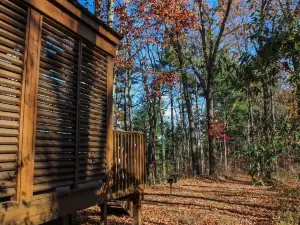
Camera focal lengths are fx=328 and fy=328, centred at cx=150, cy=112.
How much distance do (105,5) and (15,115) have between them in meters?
8.91

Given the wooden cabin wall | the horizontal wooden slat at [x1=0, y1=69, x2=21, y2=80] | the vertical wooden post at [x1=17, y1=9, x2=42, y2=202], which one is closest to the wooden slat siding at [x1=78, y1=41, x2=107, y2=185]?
the wooden cabin wall

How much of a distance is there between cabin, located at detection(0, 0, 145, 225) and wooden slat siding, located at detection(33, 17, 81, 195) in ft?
0.05

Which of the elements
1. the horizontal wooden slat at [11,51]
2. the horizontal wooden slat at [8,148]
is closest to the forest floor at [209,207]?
the horizontal wooden slat at [8,148]

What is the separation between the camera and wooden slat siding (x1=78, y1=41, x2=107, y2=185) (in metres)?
5.48

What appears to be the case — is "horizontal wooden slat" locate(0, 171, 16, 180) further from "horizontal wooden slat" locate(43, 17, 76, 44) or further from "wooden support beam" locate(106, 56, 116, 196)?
"wooden support beam" locate(106, 56, 116, 196)

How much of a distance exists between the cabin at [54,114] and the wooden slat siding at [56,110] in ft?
0.05

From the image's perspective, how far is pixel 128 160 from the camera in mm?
7148

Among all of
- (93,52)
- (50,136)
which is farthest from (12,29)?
(93,52)

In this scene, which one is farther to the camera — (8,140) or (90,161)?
(90,161)

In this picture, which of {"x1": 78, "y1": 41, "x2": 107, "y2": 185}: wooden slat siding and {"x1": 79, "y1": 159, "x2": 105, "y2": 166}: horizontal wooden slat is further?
{"x1": 78, "y1": 41, "x2": 107, "y2": 185}: wooden slat siding

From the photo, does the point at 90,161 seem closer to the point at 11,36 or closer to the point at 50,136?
the point at 50,136

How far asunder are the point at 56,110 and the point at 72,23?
1425mm

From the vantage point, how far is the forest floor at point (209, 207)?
9.02m

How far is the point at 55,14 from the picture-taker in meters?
4.69
